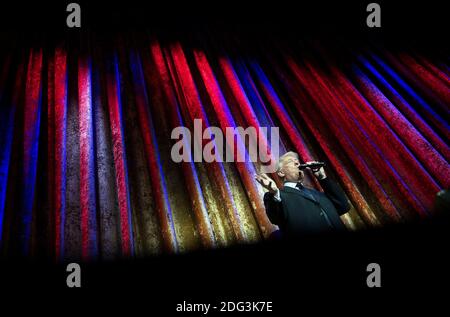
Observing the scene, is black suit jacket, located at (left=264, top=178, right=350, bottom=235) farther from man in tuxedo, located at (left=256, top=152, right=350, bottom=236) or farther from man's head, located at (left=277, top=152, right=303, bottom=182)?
man's head, located at (left=277, top=152, right=303, bottom=182)

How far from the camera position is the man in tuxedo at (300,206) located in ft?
5.20

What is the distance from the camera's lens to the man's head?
1.89m

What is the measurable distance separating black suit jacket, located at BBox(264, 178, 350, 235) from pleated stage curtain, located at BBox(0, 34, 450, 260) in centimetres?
42

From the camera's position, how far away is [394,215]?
214 cm

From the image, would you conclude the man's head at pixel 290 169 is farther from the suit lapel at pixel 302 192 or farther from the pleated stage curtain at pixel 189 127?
the pleated stage curtain at pixel 189 127

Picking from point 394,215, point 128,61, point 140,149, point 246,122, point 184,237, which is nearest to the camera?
point 184,237

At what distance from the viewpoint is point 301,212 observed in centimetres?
165

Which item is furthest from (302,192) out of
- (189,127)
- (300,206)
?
(189,127)

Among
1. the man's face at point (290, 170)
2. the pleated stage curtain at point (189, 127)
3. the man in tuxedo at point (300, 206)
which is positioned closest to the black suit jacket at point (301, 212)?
the man in tuxedo at point (300, 206)

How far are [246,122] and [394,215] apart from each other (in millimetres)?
1374

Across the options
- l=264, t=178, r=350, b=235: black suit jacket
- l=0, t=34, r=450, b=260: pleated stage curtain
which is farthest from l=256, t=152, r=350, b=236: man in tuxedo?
l=0, t=34, r=450, b=260: pleated stage curtain

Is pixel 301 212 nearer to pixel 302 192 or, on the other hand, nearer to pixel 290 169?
pixel 302 192
